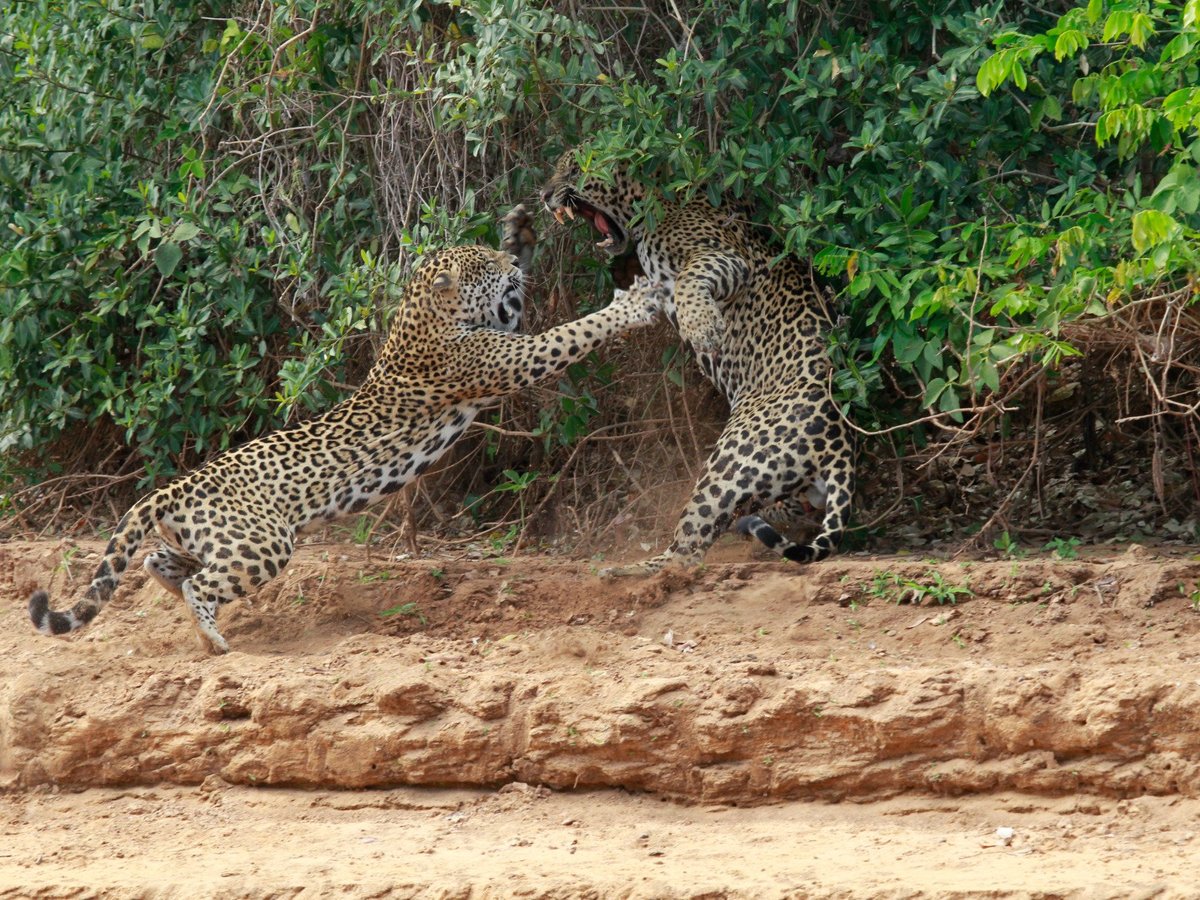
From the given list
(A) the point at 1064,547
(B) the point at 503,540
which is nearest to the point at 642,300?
(B) the point at 503,540

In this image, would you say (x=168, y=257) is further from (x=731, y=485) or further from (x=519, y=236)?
(x=731, y=485)

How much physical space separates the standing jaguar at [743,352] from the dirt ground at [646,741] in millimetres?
370

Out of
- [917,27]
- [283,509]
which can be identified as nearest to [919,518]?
[917,27]

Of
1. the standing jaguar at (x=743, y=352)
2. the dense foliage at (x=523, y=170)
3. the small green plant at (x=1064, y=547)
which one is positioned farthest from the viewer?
the standing jaguar at (x=743, y=352)

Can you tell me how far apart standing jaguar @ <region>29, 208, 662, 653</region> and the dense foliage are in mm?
264

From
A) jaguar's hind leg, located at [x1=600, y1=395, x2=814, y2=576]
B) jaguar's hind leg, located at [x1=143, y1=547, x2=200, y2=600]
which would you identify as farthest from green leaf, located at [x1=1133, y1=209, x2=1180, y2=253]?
jaguar's hind leg, located at [x1=143, y1=547, x2=200, y2=600]

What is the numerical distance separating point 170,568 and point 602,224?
2995 mm

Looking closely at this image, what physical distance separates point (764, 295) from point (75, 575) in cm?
415

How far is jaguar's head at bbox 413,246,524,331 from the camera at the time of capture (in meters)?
8.59

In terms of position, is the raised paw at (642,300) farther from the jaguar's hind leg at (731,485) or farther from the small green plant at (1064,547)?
the small green plant at (1064,547)

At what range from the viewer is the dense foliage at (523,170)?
7094 millimetres

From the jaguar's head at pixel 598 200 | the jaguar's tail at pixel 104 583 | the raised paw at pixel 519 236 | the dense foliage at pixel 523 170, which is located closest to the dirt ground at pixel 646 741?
the jaguar's tail at pixel 104 583

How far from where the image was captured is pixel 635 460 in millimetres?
9523

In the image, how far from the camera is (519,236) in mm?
8969
